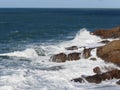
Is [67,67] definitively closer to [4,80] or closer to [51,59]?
[51,59]

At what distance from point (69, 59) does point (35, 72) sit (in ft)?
18.2

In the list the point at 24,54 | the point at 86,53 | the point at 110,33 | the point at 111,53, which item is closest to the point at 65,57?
the point at 86,53

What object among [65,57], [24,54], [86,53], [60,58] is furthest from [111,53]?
[24,54]

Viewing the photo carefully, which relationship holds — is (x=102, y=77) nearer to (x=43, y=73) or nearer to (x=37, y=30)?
(x=43, y=73)

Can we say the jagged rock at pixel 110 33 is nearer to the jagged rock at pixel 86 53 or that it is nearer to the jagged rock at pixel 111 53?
the jagged rock at pixel 86 53

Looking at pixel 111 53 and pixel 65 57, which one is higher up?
pixel 111 53

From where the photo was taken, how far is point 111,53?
33.8 m

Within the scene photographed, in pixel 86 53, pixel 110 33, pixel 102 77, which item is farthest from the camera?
pixel 110 33

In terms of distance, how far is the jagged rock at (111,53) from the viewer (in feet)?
108

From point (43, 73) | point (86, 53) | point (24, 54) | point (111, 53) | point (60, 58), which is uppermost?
point (111, 53)

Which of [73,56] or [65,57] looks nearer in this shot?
[65,57]

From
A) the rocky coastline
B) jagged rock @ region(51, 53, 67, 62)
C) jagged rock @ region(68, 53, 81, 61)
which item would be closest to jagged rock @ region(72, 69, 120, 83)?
the rocky coastline

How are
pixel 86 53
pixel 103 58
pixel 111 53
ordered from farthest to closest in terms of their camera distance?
1. pixel 86 53
2. pixel 103 58
3. pixel 111 53

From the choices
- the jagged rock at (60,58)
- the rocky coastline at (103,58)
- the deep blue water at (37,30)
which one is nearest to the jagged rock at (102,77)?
the rocky coastline at (103,58)
